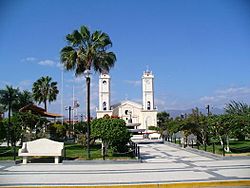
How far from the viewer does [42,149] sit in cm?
1723

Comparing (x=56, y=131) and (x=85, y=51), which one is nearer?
(x=85, y=51)

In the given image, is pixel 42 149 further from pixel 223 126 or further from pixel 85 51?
pixel 223 126

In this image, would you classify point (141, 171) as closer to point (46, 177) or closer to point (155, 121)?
point (46, 177)

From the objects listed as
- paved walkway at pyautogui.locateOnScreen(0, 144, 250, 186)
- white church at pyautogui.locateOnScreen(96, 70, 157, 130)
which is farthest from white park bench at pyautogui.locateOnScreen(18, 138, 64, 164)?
white church at pyautogui.locateOnScreen(96, 70, 157, 130)

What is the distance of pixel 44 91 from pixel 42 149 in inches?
1466

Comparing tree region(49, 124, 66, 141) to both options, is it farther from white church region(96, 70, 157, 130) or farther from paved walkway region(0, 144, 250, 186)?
white church region(96, 70, 157, 130)

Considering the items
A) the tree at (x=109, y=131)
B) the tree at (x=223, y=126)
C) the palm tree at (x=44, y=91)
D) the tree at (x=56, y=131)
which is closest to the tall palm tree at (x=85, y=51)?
the tree at (x=109, y=131)

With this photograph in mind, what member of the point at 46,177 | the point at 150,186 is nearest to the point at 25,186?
the point at 46,177

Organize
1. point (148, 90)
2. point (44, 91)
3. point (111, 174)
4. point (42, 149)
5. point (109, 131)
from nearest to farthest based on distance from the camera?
point (111, 174)
point (42, 149)
point (109, 131)
point (44, 91)
point (148, 90)

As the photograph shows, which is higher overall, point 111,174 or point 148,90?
point 148,90

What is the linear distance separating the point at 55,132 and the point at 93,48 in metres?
17.7

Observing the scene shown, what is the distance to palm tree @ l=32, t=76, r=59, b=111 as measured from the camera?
53.2m

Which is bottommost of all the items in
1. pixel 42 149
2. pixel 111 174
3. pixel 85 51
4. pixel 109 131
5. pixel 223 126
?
pixel 111 174

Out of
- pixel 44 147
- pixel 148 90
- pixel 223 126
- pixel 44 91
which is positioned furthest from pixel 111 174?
pixel 148 90
